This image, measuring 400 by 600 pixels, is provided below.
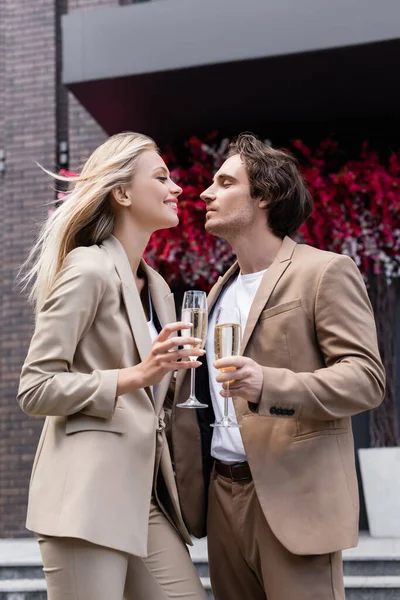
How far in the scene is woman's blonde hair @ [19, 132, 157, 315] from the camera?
9.73ft

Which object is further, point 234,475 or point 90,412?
point 234,475

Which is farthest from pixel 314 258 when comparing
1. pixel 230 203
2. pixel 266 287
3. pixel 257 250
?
pixel 230 203

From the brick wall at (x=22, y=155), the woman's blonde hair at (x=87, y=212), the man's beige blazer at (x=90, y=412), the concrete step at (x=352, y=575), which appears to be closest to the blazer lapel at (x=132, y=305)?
the man's beige blazer at (x=90, y=412)

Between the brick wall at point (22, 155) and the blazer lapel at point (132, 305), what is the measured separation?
572 cm

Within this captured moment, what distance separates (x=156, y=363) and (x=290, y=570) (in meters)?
0.79

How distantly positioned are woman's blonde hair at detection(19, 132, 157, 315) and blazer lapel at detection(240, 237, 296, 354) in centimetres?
57

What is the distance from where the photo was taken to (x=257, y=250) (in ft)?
10.3

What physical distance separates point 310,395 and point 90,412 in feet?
2.15

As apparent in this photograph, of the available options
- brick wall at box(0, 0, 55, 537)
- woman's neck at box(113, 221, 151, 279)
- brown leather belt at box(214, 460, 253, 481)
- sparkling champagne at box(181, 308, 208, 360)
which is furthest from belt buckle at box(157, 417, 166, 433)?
brick wall at box(0, 0, 55, 537)

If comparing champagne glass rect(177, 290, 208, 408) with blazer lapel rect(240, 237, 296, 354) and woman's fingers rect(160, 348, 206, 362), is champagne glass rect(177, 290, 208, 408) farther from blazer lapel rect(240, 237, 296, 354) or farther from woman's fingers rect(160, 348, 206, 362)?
blazer lapel rect(240, 237, 296, 354)

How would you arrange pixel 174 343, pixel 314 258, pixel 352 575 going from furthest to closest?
pixel 352 575 → pixel 314 258 → pixel 174 343

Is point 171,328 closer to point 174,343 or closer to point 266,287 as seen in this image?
point 174,343

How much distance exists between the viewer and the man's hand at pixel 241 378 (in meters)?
2.43

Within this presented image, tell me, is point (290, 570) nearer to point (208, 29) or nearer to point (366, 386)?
point (366, 386)
